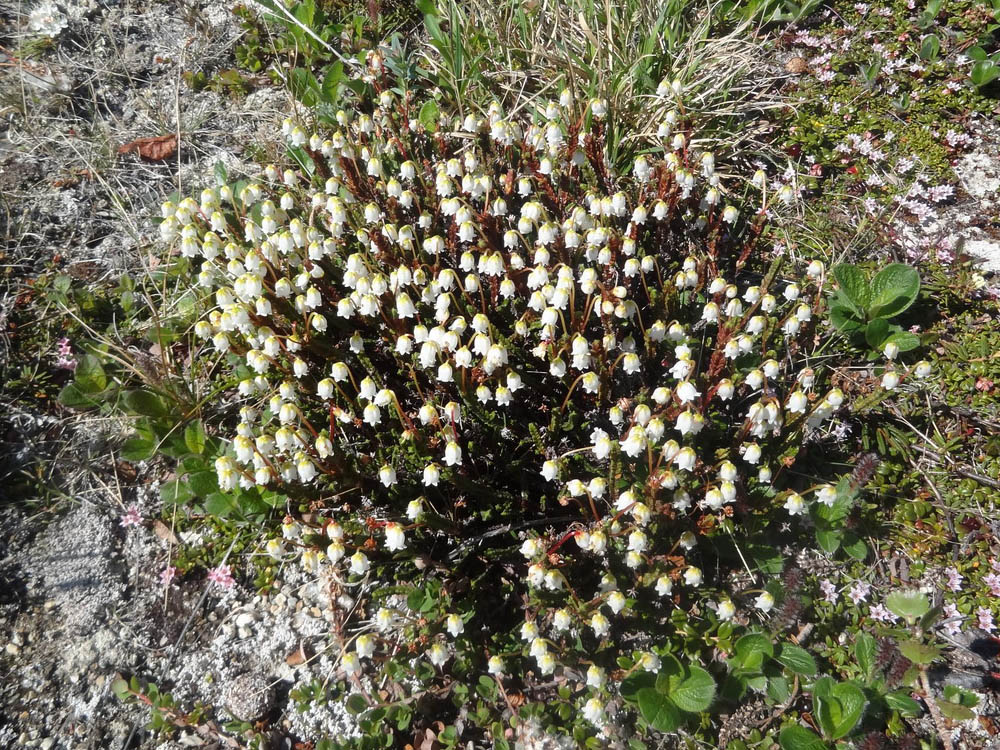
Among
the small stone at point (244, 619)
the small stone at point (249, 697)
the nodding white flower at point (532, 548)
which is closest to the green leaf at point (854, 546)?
the nodding white flower at point (532, 548)

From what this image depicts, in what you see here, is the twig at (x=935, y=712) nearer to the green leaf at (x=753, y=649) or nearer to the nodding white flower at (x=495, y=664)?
the green leaf at (x=753, y=649)

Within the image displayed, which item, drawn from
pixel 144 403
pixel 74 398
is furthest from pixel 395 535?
pixel 74 398

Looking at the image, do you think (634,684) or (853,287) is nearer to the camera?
(634,684)

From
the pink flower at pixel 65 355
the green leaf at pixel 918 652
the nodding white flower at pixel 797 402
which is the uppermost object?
the nodding white flower at pixel 797 402

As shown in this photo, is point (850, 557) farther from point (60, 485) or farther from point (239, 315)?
point (60, 485)

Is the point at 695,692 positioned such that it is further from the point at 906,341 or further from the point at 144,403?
the point at 144,403

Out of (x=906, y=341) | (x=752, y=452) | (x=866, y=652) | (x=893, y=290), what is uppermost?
→ (x=893, y=290)
